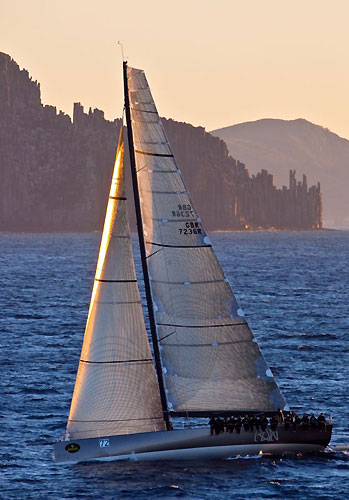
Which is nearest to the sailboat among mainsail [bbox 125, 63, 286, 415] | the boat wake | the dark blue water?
mainsail [bbox 125, 63, 286, 415]

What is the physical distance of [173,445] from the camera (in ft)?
130

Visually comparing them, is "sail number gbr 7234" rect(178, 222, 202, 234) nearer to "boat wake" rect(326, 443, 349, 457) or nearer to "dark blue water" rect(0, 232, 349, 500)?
"dark blue water" rect(0, 232, 349, 500)

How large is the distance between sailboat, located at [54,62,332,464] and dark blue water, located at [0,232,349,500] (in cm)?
101

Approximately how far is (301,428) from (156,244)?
27.0ft

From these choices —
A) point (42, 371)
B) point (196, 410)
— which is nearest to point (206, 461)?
point (196, 410)

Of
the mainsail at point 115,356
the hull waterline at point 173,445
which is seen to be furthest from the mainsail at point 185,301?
the hull waterline at point 173,445

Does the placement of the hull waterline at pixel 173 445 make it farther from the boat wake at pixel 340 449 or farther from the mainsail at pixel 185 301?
the boat wake at pixel 340 449

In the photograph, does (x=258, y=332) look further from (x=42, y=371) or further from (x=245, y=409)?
(x=245, y=409)

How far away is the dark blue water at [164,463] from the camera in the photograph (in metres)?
38.5

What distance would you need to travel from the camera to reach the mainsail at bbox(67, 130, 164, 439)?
39562 millimetres

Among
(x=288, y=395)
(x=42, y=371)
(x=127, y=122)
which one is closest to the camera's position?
(x=127, y=122)

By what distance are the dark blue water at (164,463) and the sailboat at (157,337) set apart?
3.30ft

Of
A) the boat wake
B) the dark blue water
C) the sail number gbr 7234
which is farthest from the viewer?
the boat wake

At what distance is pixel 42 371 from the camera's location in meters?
64.1
